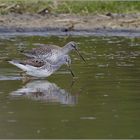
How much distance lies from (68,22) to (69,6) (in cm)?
157

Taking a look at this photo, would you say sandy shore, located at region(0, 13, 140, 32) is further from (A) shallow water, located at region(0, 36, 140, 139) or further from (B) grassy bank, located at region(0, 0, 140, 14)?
(A) shallow water, located at region(0, 36, 140, 139)

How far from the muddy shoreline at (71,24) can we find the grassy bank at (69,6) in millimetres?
490

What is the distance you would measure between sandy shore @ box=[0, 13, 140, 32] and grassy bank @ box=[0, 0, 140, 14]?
48 centimetres

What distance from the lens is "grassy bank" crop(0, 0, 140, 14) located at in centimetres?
2206

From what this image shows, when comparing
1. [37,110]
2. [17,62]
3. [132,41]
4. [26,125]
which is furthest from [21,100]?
[132,41]

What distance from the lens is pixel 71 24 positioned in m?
21.0

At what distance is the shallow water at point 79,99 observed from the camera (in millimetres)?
10057

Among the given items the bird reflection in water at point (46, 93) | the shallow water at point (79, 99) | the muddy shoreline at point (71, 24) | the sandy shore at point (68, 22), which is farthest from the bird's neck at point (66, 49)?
the sandy shore at point (68, 22)

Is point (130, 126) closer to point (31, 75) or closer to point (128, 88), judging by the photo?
point (128, 88)

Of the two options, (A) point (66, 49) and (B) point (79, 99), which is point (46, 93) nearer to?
(B) point (79, 99)

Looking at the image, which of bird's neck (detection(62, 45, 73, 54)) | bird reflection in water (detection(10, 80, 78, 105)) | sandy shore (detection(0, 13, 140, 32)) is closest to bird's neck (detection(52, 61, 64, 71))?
bird's neck (detection(62, 45, 73, 54))

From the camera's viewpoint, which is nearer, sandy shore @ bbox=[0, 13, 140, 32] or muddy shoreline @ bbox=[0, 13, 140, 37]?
muddy shoreline @ bbox=[0, 13, 140, 37]

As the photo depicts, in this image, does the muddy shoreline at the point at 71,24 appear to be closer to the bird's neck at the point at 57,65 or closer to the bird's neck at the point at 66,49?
the bird's neck at the point at 66,49

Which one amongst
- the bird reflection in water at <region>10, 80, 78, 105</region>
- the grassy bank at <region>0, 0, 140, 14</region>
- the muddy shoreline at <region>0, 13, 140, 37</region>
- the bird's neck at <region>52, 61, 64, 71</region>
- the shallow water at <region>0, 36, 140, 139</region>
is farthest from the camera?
the grassy bank at <region>0, 0, 140, 14</region>
